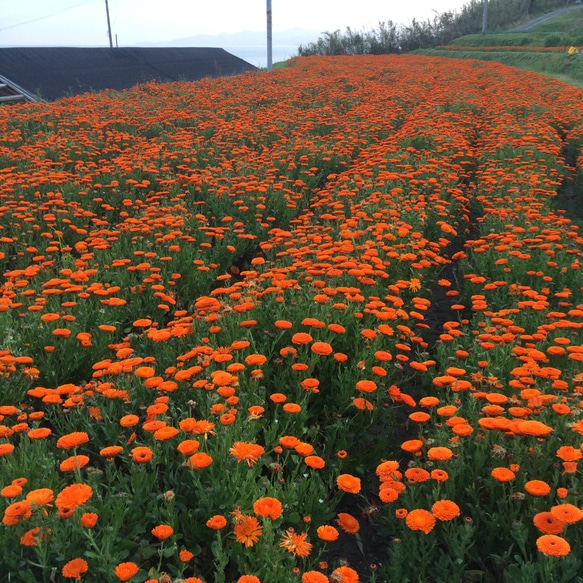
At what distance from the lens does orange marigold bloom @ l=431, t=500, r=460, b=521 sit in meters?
2.22

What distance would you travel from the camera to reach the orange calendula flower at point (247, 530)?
2166mm

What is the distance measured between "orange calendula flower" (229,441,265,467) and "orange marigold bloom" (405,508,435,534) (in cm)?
78

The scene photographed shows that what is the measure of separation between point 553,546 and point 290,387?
1.91 meters

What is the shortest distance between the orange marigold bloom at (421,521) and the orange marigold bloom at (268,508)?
23.8 inches

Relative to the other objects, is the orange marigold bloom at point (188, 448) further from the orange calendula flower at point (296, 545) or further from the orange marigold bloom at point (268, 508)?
the orange calendula flower at point (296, 545)

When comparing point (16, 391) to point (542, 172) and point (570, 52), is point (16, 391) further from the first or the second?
point (570, 52)

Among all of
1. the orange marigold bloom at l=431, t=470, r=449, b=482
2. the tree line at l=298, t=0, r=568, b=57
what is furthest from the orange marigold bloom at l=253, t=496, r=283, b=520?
the tree line at l=298, t=0, r=568, b=57

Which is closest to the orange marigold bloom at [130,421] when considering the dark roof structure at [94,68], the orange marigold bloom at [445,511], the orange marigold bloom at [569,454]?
the orange marigold bloom at [445,511]

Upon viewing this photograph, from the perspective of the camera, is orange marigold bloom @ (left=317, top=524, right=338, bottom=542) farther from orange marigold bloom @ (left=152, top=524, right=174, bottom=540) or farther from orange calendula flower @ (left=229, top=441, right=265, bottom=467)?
orange marigold bloom @ (left=152, top=524, right=174, bottom=540)

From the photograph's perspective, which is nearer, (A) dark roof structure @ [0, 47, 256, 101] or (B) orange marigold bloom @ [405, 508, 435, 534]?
(B) orange marigold bloom @ [405, 508, 435, 534]

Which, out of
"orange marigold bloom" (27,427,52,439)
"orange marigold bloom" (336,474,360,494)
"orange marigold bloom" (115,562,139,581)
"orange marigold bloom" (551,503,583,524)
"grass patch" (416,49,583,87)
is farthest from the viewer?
"grass patch" (416,49,583,87)

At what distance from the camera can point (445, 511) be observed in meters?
2.25

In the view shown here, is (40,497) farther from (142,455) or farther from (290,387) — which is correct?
(290,387)

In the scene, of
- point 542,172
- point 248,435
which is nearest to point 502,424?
point 248,435
